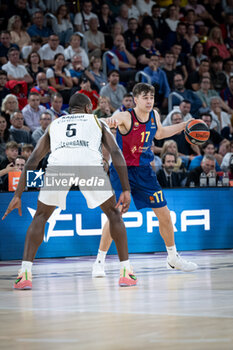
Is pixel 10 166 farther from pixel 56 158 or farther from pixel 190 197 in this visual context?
pixel 56 158

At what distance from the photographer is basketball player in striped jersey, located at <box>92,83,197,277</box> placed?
7.97m

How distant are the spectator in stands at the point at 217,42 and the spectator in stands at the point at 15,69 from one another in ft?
20.4

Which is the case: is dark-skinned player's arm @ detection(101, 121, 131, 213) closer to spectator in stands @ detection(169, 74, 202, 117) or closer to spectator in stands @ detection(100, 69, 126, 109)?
spectator in stands @ detection(100, 69, 126, 109)

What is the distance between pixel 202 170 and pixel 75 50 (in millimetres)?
5107

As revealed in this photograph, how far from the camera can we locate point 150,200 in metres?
7.97

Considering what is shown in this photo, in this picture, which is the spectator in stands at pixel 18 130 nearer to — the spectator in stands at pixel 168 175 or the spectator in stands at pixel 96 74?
the spectator in stands at pixel 168 175

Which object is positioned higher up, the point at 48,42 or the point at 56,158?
the point at 48,42

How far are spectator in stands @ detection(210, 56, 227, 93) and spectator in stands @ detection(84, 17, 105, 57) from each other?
3.00 meters

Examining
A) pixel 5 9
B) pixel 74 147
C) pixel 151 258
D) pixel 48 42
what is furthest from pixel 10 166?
pixel 5 9

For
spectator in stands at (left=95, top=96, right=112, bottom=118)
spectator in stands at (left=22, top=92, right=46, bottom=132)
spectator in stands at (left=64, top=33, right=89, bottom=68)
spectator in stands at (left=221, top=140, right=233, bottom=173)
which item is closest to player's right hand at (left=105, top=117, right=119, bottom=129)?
spectator in stands at (left=221, top=140, right=233, bottom=173)

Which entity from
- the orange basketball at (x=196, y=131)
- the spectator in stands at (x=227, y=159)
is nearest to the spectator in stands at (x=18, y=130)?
the spectator in stands at (x=227, y=159)

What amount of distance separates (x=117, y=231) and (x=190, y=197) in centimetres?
413

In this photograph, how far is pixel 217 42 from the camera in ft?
62.0

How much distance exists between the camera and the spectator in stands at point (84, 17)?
54.2 feet
